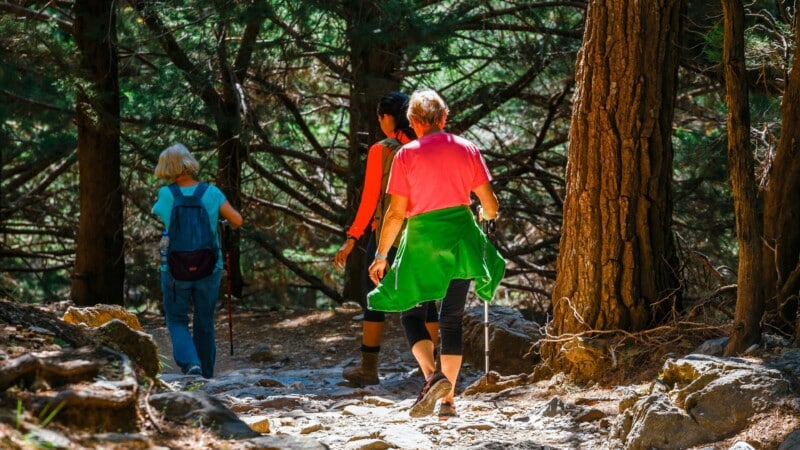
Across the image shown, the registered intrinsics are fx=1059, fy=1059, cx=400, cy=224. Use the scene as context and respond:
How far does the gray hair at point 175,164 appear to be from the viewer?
7.21 m

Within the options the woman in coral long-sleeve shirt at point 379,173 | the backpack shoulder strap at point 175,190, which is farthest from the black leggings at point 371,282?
the backpack shoulder strap at point 175,190

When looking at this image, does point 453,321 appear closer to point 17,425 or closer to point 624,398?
point 624,398

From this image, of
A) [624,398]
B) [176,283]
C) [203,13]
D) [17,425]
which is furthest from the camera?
[203,13]

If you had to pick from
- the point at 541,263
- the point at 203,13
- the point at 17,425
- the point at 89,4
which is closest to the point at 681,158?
the point at 541,263

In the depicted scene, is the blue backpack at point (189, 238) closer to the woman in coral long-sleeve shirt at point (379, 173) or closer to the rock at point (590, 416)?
the woman in coral long-sleeve shirt at point (379, 173)

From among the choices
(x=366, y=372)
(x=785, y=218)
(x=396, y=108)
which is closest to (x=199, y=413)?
(x=396, y=108)

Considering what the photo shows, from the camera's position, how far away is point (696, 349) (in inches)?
246

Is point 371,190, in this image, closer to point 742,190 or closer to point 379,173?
point 379,173

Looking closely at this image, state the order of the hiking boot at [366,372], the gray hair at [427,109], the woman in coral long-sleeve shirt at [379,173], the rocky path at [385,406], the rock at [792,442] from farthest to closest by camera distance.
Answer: the hiking boot at [366,372], the woman in coral long-sleeve shirt at [379,173], the gray hair at [427,109], the rocky path at [385,406], the rock at [792,442]

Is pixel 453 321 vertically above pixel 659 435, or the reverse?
pixel 453 321

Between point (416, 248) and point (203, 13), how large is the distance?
4853mm

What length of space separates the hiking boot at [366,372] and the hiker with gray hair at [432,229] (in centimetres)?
169

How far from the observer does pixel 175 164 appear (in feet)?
23.6

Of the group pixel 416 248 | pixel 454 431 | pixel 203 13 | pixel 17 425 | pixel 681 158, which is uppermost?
pixel 203 13
